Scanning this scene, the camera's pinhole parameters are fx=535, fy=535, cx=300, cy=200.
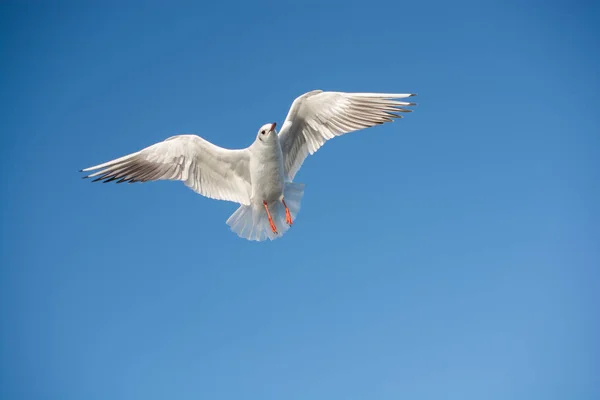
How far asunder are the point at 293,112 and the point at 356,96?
105 cm

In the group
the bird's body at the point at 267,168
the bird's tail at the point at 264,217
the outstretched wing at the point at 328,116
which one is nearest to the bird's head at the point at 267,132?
the bird's body at the point at 267,168

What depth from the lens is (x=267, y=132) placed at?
26.0 feet

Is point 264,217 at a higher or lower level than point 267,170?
lower

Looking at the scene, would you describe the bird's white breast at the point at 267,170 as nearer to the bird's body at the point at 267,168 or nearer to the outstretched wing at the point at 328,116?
the bird's body at the point at 267,168

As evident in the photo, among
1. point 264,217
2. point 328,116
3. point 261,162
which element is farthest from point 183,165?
point 328,116

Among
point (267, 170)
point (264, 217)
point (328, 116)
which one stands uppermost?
point (328, 116)

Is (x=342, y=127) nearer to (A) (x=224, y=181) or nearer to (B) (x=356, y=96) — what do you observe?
(B) (x=356, y=96)

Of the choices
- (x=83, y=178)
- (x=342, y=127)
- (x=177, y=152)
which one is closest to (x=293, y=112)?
(x=342, y=127)

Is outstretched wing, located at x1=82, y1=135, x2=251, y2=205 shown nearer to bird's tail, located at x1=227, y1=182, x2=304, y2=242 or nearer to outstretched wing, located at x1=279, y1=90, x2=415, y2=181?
bird's tail, located at x1=227, y1=182, x2=304, y2=242

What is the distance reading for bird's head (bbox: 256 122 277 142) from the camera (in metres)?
7.90

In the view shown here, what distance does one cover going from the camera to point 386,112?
8500mm

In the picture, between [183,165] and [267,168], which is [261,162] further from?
[183,165]

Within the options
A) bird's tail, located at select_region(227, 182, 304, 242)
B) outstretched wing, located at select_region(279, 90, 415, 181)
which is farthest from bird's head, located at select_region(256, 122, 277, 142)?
bird's tail, located at select_region(227, 182, 304, 242)

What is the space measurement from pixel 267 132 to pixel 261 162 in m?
0.51
